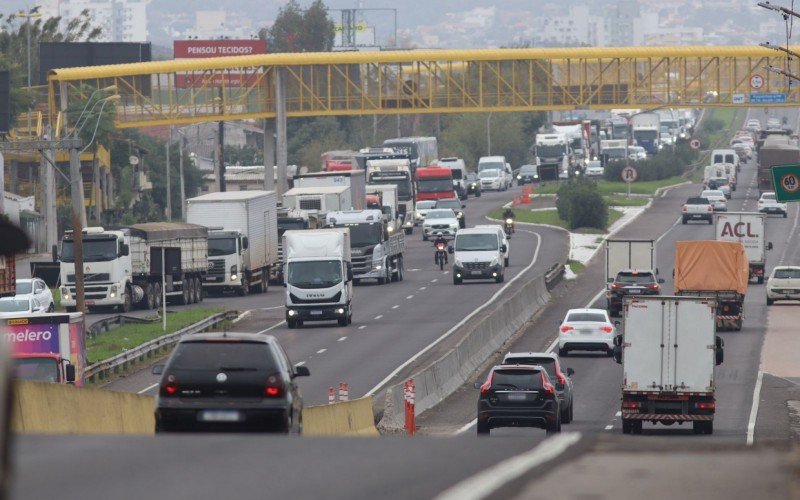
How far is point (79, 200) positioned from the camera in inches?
1812

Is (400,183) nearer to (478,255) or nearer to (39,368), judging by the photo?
(478,255)

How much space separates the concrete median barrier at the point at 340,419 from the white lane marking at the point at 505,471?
11556 millimetres

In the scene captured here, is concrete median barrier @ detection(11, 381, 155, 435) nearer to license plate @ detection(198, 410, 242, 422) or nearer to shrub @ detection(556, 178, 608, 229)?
license plate @ detection(198, 410, 242, 422)

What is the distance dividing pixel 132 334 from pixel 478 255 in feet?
63.8

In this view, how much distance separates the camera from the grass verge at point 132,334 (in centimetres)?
4496

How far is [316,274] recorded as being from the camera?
5072 cm

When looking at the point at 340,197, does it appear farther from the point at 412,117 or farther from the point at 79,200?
the point at 412,117

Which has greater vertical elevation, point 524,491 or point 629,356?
point 524,491

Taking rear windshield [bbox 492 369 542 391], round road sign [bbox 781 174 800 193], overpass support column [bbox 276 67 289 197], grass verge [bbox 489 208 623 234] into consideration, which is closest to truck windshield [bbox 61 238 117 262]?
rear windshield [bbox 492 369 542 391]

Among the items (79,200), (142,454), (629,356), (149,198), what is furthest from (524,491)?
(149,198)

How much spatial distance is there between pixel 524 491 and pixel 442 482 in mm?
465

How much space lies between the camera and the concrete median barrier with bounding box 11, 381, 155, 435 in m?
18.8

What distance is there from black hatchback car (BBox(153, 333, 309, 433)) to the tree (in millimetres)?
163052

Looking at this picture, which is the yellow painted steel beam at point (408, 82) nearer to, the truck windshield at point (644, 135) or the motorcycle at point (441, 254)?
the motorcycle at point (441, 254)
